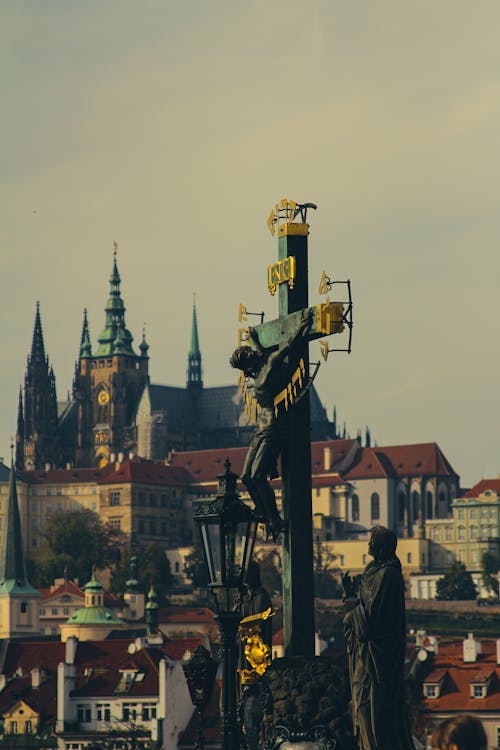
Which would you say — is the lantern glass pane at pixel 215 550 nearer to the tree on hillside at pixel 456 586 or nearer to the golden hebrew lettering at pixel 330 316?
the golden hebrew lettering at pixel 330 316

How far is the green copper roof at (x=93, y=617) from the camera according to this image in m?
165

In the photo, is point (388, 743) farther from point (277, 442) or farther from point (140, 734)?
point (140, 734)

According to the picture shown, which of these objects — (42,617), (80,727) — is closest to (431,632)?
(42,617)

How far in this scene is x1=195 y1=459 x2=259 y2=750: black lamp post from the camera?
18625 mm

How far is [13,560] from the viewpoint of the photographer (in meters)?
178

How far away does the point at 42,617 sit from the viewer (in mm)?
183500

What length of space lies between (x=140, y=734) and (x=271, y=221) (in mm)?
86348

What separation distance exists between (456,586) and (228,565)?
6697 inches

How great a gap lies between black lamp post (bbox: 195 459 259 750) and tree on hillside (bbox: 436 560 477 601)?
166 metres

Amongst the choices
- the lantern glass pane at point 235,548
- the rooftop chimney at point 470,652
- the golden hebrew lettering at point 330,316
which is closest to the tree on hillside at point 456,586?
the rooftop chimney at point 470,652

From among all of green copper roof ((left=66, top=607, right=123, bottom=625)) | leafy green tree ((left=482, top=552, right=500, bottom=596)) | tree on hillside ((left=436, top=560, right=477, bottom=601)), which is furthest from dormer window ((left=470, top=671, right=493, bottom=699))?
leafy green tree ((left=482, top=552, right=500, bottom=596))

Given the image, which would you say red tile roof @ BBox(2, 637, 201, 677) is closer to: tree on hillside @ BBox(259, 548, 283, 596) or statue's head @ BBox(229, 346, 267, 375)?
tree on hillside @ BBox(259, 548, 283, 596)

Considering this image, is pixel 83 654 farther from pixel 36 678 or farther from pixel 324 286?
pixel 324 286

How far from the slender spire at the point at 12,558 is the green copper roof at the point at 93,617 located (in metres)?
6.29
